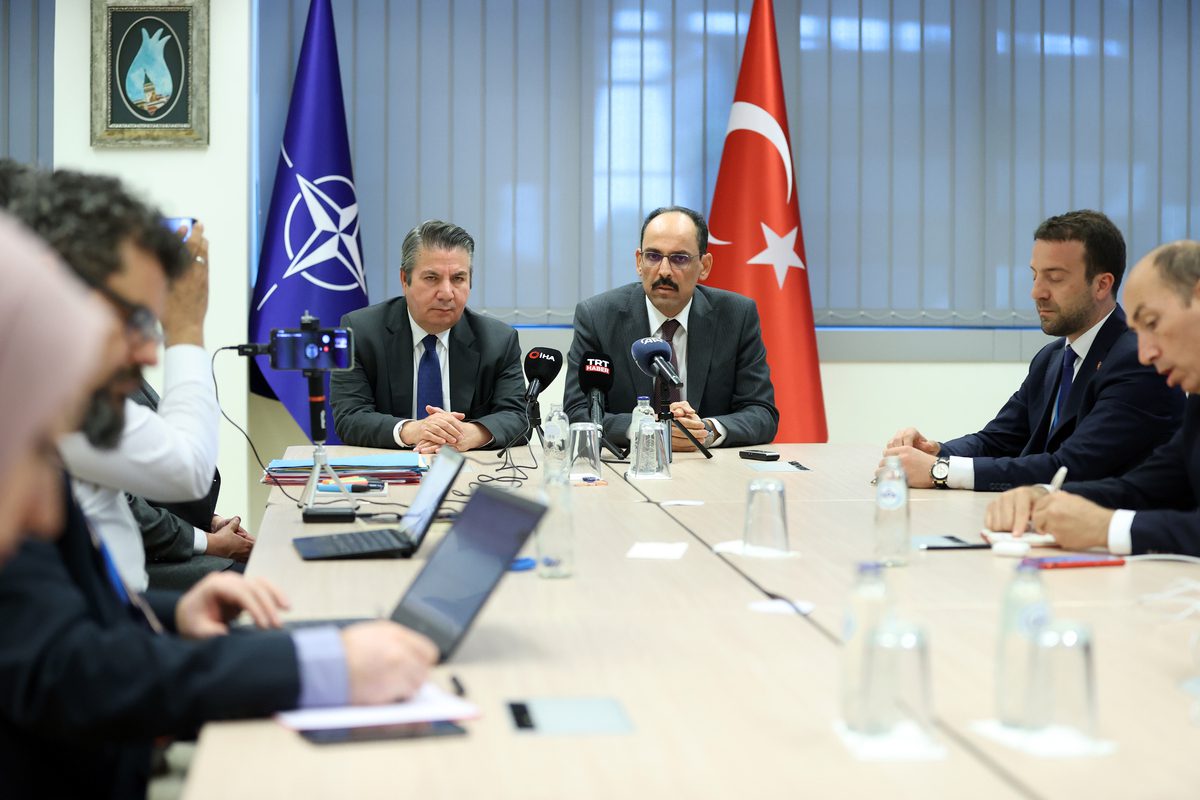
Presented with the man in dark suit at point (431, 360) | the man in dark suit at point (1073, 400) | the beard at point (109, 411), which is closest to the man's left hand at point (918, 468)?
the man in dark suit at point (1073, 400)

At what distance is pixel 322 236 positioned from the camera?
4852 mm

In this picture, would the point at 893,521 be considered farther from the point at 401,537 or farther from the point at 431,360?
the point at 431,360

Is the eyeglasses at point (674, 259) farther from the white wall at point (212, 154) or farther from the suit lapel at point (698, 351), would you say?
the white wall at point (212, 154)

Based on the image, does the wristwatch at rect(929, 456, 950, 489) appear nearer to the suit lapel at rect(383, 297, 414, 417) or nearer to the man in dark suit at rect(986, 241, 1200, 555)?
the man in dark suit at rect(986, 241, 1200, 555)

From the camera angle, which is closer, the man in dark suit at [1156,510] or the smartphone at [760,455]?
the man in dark suit at [1156,510]

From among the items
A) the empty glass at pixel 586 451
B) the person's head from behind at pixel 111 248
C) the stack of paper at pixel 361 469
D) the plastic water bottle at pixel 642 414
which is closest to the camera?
the person's head from behind at pixel 111 248

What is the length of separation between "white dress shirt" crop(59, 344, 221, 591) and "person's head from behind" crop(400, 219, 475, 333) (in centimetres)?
174

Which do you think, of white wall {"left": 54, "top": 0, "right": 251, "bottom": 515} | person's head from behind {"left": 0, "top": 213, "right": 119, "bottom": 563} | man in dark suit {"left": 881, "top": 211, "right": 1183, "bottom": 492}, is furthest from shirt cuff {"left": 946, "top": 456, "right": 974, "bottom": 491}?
white wall {"left": 54, "top": 0, "right": 251, "bottom": 515}

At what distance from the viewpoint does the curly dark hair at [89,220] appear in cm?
124

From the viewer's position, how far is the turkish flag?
503cm

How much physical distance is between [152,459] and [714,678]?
1008mm

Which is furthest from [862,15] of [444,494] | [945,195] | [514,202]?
[444,494]

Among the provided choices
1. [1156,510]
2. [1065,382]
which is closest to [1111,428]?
[1065,382]

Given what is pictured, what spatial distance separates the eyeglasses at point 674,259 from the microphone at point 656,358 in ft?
2.08
